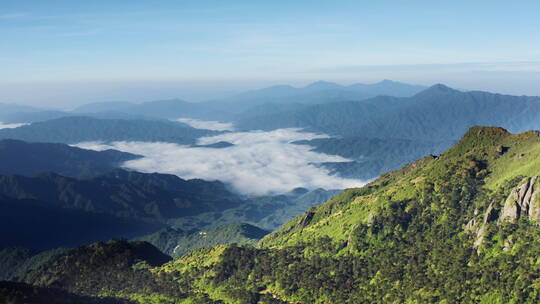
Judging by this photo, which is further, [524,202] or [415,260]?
[415,260]

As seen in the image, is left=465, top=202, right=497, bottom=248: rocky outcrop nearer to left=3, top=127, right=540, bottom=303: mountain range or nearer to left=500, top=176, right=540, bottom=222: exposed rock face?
left=3, top=127, right=540, bottom=303: mountain range

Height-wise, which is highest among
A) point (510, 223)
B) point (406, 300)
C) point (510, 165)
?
point (510, 165)

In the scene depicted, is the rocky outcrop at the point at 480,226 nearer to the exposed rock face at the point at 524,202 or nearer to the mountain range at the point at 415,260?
the mountain range at the point at 415,260

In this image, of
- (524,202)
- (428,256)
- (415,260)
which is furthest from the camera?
(415,260)

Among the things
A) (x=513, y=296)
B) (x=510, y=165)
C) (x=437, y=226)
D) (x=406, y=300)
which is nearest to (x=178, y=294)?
(x=406, y=300)

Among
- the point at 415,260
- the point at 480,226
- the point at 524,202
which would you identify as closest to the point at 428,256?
the point at 415,260

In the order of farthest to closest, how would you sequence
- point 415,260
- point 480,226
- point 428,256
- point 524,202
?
point 480,226 → point 415,260 → point 428,256 → point 524,202

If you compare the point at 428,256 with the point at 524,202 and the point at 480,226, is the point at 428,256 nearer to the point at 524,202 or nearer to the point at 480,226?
the point at 480,226

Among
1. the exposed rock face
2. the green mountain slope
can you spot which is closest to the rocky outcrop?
the green mountain slope

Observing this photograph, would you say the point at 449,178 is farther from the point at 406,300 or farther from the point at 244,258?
the point at 244,258
